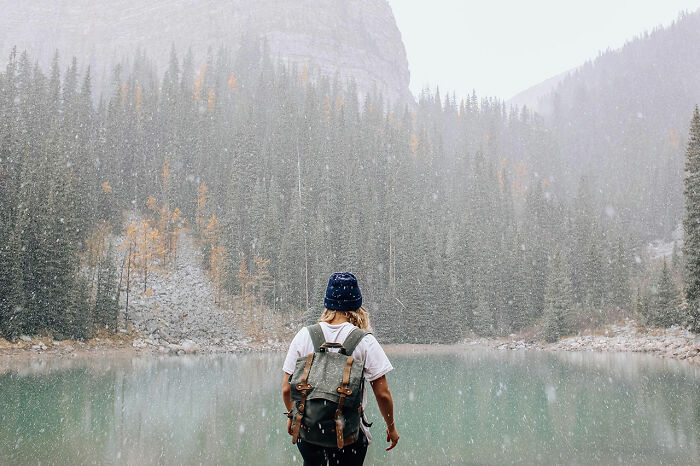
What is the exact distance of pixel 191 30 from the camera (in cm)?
18312

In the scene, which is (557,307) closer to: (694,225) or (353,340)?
(694,225)

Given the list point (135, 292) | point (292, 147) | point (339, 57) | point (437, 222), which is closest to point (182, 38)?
point (339, 57)

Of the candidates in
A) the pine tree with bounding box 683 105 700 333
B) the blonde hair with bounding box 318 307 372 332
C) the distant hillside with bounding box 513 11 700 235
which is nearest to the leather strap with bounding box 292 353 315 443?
the blonde hair with bounding box 318 307 372 332

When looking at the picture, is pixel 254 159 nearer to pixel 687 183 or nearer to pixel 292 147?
pixel 292 147

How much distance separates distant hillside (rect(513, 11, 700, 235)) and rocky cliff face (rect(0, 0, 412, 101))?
64.3 meters

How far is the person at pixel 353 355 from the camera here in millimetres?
4051

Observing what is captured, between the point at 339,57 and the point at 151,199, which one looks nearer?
the point at 151,199

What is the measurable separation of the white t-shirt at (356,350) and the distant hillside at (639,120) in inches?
4574

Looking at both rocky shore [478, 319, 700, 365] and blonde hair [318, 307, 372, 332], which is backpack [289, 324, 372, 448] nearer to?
blonde hair [318, 307, 372, 332]

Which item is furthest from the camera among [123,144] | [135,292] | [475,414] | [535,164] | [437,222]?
A: [535,164]

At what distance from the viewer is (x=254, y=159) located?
253ft

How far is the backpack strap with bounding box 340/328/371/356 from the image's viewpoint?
4000 millimetres

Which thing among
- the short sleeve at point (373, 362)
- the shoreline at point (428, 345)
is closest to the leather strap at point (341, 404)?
the short sleeve at point (373, 362)

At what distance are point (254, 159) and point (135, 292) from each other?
104 ft
